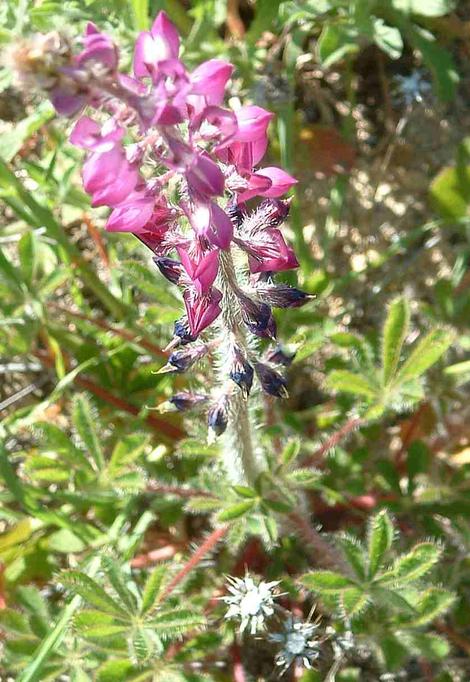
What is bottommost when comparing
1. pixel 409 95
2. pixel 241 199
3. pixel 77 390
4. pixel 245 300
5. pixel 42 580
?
pixel 42 580

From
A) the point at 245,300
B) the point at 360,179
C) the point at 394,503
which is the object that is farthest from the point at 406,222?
the point at 245,300

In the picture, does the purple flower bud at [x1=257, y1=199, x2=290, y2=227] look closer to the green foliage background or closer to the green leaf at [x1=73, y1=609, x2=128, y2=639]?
the green foliage background

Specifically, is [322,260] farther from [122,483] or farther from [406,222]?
[122,483]

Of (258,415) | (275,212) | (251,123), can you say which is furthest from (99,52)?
(258,415)

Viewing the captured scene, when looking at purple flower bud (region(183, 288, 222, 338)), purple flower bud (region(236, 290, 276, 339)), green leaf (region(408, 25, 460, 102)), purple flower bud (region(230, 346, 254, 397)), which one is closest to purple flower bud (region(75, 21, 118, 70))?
purple flower bud (region(183, 288, 222, 338))

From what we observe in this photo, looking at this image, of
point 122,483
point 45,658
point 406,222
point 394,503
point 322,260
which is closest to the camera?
point 45,658

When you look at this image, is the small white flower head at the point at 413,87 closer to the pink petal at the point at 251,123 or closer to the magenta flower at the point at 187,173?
the magenta flower at the point at 187,173
